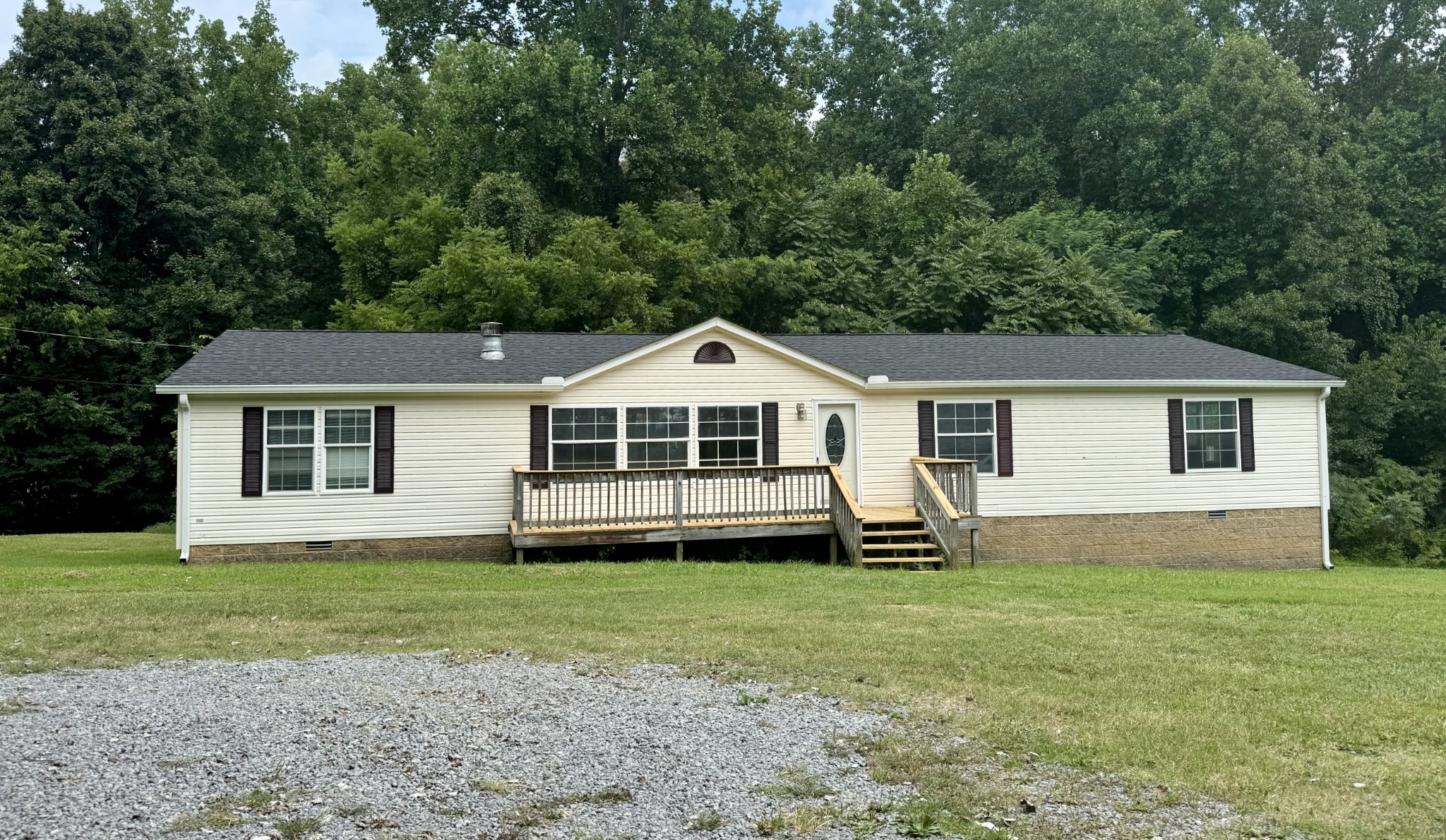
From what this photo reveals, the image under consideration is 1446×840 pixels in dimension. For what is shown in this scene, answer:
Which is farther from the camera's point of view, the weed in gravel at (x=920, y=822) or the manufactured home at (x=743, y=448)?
the manufactured home at (x=743, y=448)

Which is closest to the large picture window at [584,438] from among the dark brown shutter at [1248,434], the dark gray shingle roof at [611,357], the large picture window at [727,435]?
the dark gray shingle roof at [611,357]

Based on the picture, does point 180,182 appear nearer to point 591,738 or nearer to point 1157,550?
point 1157,550

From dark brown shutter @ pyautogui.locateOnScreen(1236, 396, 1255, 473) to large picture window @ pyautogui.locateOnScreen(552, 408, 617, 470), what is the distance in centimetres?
1004

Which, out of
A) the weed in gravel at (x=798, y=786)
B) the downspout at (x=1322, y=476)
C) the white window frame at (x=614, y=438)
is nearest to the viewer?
the weed in gravel at (x=798, y=786)

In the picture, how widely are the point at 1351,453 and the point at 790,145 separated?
1789cm

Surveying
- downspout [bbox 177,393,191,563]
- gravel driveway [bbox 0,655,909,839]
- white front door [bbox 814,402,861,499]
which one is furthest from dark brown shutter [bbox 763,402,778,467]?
gravel driveway [bbox 0,655,909,839]

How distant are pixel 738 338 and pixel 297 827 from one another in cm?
1242

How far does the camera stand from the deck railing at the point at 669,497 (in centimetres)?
1493

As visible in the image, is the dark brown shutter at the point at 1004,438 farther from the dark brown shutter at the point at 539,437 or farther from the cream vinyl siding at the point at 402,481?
the cream vinyl siding at the point at 402,481

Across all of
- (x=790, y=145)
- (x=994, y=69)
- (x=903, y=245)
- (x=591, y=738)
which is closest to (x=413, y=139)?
(x=790, y=145)

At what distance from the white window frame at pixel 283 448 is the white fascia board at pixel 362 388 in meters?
0.31

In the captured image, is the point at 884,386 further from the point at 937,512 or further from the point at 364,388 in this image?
the point at 364,388

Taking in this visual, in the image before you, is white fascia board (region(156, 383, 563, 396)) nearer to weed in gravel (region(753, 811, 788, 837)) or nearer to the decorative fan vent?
the decorative fan vent

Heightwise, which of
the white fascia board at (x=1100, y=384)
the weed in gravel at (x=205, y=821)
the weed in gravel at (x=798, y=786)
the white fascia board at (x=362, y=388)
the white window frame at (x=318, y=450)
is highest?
the white fascia board at (x=1100, y=384)
